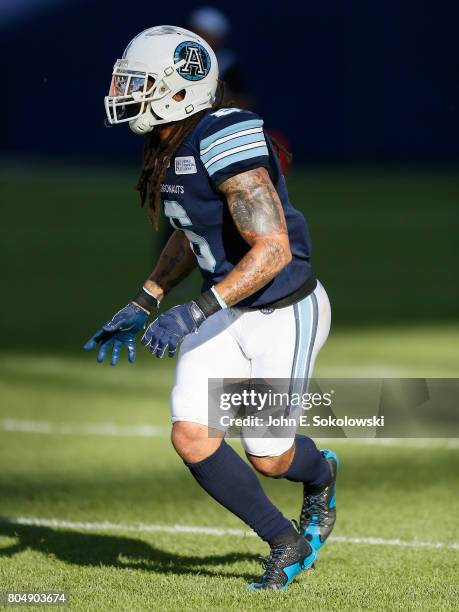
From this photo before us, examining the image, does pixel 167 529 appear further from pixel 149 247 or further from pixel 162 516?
pixel 149 247

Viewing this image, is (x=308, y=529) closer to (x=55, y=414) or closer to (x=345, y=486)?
(x=345, y=486)

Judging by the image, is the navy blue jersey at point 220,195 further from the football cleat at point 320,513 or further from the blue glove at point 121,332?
the football cleat at point 320,513

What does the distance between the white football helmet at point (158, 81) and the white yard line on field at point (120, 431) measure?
3.33 m

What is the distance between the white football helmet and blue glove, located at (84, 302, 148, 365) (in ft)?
2.40

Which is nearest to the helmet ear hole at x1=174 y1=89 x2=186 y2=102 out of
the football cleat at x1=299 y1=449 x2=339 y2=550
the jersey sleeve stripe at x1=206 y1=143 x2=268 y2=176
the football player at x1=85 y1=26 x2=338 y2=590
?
the football player at x1=85 y1=26 x2=338 y2=590

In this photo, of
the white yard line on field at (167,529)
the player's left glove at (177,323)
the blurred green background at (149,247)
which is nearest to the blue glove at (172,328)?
the player's left glove at (177,323)

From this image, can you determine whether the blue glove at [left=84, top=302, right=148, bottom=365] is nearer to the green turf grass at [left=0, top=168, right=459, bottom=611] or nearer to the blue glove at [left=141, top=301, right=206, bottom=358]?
the blue glove at [left=141, top=301, right=206, bottom=358]

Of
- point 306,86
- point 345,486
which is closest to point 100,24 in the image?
point 306,86

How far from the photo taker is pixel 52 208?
21.7 m

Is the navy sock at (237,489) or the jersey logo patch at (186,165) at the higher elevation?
the jersey logo patch at (186,165)

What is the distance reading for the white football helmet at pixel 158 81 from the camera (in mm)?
4836

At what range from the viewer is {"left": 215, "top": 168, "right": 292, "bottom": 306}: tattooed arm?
4562 millimetres

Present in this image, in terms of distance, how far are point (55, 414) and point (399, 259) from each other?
8971mm

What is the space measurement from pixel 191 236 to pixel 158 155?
33 cm
